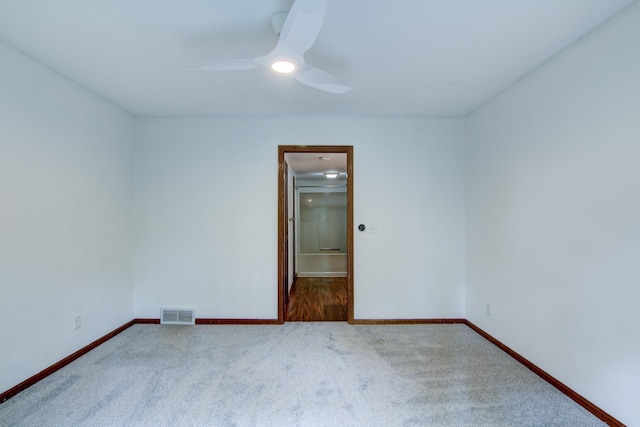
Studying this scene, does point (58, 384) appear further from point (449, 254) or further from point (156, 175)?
point (449, 254)

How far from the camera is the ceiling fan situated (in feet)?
4.07

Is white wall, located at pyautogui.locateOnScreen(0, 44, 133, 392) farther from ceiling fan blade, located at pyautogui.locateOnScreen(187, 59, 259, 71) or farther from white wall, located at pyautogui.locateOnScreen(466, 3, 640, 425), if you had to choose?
white wall, located at pyautogui.locateOnScreen(466, 3, 640, 425)

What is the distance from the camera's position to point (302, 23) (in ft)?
4.29

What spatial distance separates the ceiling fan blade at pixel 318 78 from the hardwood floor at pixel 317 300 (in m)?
2.50

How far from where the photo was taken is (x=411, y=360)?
2.43 metres

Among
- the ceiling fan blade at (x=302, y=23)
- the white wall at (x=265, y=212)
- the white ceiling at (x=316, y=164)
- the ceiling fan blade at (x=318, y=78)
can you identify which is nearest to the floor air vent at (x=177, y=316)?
the white wall at (x=265, y=212)

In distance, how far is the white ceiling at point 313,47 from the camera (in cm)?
156

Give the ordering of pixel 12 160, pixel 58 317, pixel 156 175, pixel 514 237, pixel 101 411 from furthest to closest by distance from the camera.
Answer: pixel 156 175 → pixel 514 237 → pixel 58 317 → pixel 12 160 → pixel 101 411

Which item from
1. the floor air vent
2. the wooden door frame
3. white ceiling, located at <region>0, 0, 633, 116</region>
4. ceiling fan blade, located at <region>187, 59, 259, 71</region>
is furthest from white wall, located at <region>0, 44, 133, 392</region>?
the wooden door frame

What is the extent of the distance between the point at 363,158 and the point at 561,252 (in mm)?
1927

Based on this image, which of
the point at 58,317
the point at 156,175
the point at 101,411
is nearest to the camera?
the point at 101,411

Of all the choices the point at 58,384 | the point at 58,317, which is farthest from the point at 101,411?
the point at 58,317

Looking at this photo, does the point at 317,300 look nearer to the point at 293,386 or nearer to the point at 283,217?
the point at 283,217

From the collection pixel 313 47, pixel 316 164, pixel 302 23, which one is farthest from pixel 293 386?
pixel 316 164
